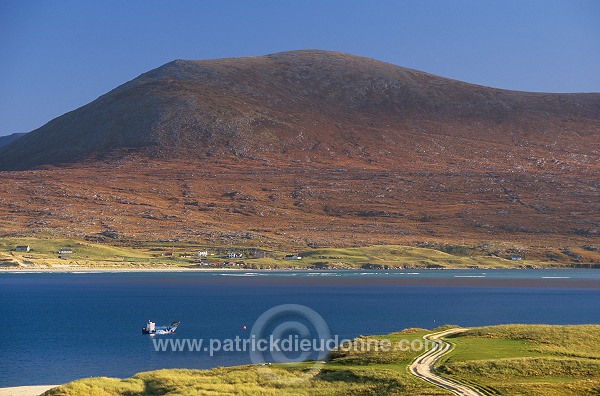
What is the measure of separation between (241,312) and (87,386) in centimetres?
6323

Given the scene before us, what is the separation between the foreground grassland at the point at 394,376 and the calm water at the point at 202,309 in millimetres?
13589

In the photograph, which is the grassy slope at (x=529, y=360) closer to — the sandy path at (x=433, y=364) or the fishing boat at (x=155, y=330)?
the sandy path at (x=433, y=364)

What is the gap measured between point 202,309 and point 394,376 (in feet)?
244

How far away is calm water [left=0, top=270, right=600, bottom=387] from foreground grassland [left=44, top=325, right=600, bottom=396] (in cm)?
1359

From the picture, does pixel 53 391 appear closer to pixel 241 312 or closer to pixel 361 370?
pixel 361 370

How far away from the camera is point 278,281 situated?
604ft

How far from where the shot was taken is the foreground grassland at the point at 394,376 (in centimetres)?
4209

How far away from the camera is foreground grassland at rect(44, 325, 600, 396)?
4209 centimetres

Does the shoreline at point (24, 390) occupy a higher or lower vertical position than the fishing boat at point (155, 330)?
higher

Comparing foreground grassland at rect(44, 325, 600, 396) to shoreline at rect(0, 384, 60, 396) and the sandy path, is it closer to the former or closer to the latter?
the sandy path

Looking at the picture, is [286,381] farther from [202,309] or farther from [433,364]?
[202,309]

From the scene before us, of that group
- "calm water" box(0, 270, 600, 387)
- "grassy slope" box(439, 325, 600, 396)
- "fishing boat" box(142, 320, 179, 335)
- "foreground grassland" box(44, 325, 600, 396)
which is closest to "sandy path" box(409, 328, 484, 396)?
"foreground grassland" box(44, 325, 600, 396)

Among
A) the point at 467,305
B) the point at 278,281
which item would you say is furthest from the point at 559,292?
the point at 278,281

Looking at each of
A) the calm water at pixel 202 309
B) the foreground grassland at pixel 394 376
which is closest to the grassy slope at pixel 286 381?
the foreground grassland at pixel 394 376
